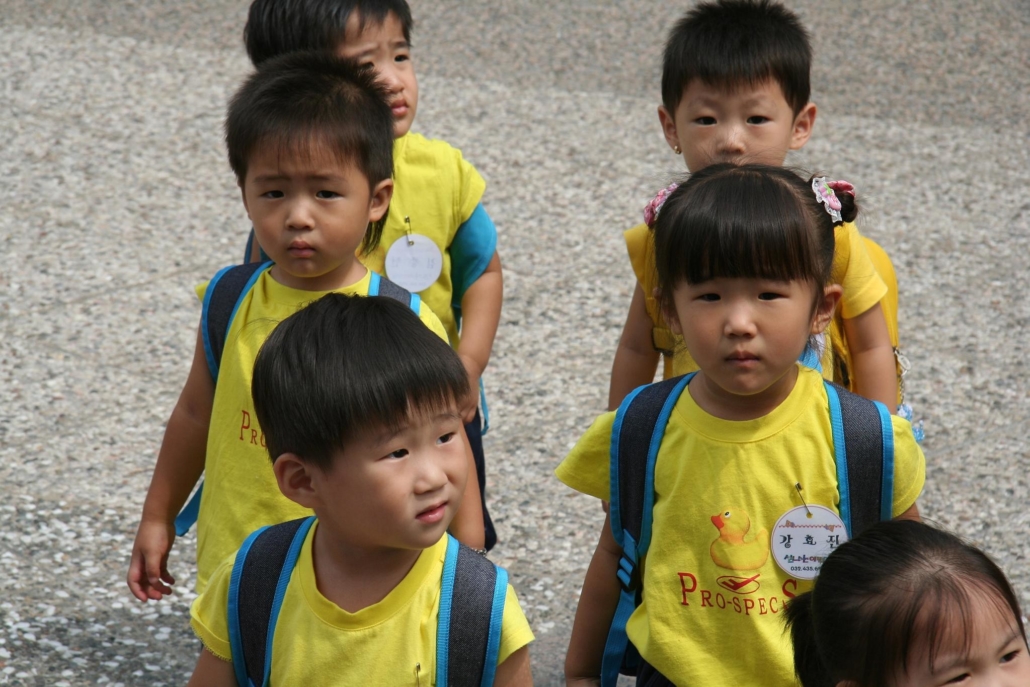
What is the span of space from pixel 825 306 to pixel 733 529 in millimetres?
441

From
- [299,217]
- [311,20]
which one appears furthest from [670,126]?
[299,217]

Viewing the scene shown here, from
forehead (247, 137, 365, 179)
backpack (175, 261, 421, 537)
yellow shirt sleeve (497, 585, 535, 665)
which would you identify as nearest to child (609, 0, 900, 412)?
backpack (175, 261, 421, 537)

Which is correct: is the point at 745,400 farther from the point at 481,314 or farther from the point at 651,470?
the point at 481,314

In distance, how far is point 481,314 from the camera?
3.19m

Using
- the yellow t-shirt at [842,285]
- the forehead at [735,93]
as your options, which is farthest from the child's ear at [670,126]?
the yellow t-shirt at [842,285]

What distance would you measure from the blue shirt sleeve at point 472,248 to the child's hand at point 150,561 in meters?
0.97

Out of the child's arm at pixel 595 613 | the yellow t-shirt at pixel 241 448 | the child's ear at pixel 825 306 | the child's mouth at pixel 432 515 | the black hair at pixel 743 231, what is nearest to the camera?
the child's mouth at pixel 432 515

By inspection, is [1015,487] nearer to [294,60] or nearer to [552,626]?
[552,626]

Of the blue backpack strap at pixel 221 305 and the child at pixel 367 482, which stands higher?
the blue backpack strap at pixel 221 305

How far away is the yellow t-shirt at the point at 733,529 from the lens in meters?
2.17

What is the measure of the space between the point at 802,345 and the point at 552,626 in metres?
1.71

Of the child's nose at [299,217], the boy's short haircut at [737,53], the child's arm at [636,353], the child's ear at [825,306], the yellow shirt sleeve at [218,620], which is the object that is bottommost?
the yellow shirt sleeve at [218,620]

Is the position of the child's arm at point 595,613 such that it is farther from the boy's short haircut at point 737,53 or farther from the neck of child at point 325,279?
the boy's short haircut at point 737,53

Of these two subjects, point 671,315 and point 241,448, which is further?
point 241,448
